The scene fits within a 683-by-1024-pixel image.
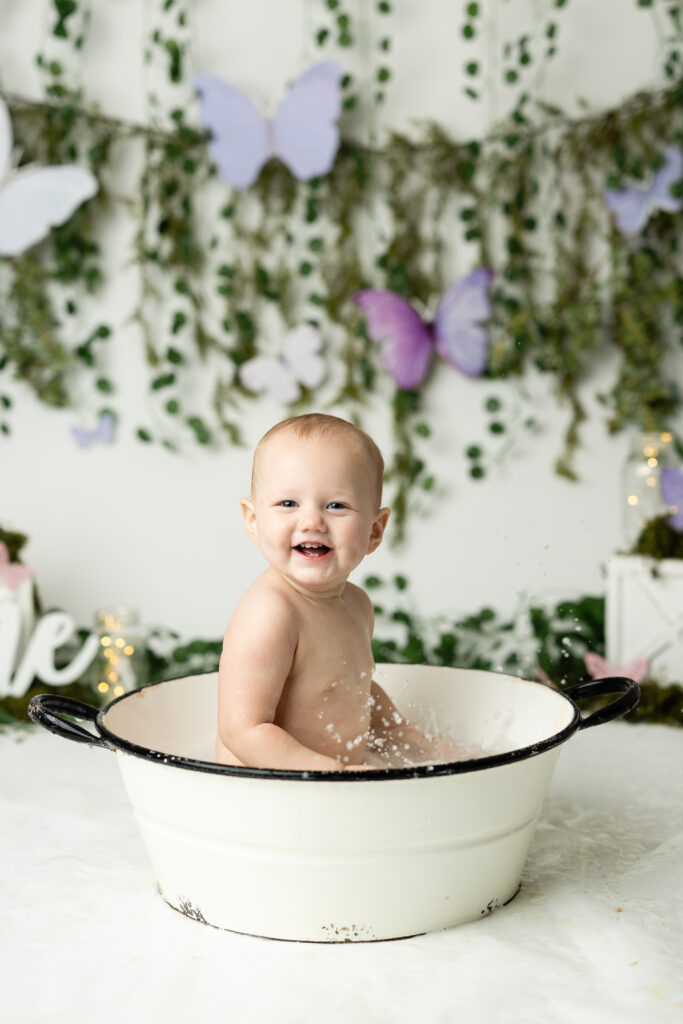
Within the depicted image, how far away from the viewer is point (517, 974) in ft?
2.77

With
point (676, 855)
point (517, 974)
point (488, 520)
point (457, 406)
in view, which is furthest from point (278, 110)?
point (517, 974)

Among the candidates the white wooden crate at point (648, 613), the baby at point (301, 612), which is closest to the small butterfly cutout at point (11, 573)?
the baby at point (301, 612)

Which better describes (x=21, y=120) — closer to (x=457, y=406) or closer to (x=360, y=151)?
(x=360, y=151)

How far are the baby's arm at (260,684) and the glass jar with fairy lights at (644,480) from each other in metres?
1.06

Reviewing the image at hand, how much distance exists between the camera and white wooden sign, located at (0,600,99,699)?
171 centimetres

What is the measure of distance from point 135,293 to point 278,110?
48 centimetres

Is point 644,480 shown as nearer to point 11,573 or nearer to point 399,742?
point 399,742

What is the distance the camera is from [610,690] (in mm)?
1081

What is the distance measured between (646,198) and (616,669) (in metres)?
0.94

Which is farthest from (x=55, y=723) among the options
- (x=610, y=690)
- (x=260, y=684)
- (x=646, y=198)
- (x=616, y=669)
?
(x=646, y=198)

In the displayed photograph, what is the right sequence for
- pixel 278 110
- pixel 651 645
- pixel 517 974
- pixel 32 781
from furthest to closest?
pixel 278 110 < pixel 651 645 < pixel 32 781 < pixel 517 974

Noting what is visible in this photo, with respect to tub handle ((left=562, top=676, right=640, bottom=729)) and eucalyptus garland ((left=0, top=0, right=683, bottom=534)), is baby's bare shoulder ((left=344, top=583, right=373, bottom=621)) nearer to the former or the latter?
tub handle ((left=562, top=676, right=640, bottom=729))

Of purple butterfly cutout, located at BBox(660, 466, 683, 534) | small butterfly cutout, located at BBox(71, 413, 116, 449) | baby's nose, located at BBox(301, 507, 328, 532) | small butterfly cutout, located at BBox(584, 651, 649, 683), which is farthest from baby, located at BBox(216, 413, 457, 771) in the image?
small butterfly cutout, located at BBox(71, 413, 116, 449)

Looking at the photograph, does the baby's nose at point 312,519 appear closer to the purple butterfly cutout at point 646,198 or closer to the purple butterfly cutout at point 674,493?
the purple butterfly cutout at point 674,493
